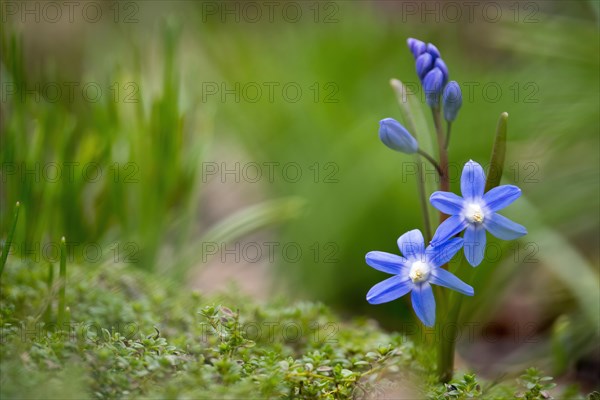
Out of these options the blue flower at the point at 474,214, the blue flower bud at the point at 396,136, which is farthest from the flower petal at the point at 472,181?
the blue flower bud at the point at 396,136

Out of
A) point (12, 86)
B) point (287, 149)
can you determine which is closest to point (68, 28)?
point (287, 149)

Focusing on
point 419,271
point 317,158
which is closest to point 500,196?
point 419,271

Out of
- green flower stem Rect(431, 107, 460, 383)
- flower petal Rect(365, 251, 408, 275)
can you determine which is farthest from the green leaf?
flower petal Rect(365, 251, 408, 275)

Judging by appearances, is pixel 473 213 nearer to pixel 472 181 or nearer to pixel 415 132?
pixel 472 181

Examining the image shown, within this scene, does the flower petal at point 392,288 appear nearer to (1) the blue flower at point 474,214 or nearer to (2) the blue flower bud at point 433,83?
(1) the blue flower at point 474,214

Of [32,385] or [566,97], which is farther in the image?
[566,97]

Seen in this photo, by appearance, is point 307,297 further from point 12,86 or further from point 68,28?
point 68,28

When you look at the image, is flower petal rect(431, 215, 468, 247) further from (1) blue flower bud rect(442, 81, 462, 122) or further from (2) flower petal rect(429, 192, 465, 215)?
(1) blue flower bud rect(442, 81, 462, 122)
